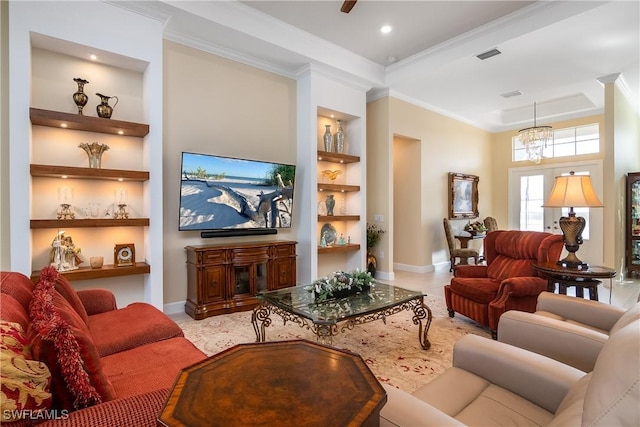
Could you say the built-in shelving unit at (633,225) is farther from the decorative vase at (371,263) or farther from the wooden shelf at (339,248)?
the wooden shelf at (339,248)

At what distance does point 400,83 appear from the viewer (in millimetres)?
5434

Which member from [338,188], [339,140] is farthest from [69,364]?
[339,140]

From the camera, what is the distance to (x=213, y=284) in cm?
379

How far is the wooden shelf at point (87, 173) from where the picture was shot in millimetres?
2908

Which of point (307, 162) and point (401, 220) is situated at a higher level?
point (307, 162)

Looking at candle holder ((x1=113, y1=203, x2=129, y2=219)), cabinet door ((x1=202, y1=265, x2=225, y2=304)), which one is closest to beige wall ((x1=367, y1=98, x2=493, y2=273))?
cabinet door ((x1=202, y1=265, x2=225, y2=304))

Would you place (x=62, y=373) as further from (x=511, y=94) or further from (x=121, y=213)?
(x=511, y=94)

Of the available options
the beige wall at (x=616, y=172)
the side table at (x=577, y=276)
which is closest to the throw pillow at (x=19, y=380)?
the side table at (x=577, y=276)

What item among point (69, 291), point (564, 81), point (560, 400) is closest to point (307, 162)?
point (69, 291)

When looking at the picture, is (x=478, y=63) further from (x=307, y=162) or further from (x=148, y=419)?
(x=148, y=419)

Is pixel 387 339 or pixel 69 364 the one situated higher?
pixel 69 364

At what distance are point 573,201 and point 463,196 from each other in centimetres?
443

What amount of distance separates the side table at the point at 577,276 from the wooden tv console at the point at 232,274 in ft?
9.57

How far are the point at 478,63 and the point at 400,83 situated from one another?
47.1 inches
